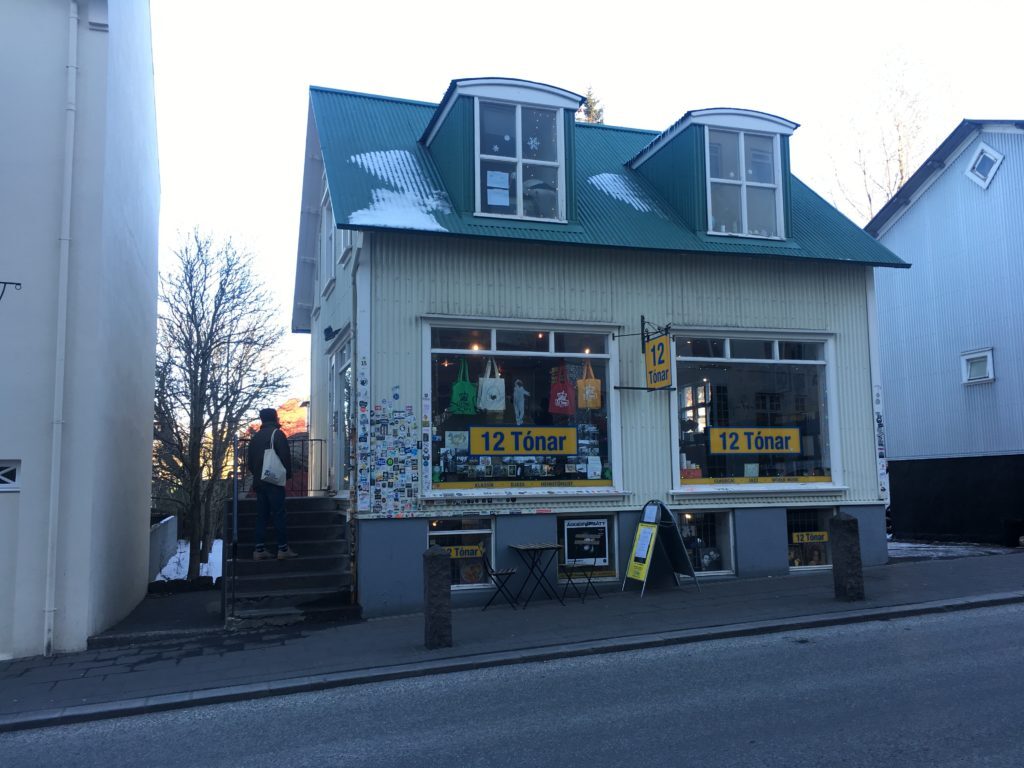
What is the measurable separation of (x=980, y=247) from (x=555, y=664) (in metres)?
14.1

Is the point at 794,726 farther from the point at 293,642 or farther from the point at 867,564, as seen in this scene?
the point at 867,564

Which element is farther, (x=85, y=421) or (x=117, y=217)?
(x=117, y=217)

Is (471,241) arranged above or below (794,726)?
above

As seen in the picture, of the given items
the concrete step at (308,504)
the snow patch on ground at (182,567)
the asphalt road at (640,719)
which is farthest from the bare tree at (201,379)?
the asphalt road at (640,719)

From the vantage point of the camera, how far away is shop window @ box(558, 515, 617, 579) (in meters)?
11.4

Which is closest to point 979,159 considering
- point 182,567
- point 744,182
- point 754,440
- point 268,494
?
point 744,182

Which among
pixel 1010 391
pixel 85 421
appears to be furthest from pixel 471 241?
pixel 1010 391

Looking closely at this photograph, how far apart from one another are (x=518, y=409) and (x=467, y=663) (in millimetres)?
4350

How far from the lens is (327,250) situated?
14.9 metres

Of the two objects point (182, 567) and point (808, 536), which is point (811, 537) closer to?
point (808, 536)

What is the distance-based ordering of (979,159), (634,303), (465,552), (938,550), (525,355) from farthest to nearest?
(979,159), (938,550), (634,303), (525,355), (465,552)

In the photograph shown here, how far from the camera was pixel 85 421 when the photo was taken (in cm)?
906

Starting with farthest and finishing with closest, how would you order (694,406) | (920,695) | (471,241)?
(694,406), (471,241), (920,695)

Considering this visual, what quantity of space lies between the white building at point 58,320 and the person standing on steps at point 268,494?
5.57ft
